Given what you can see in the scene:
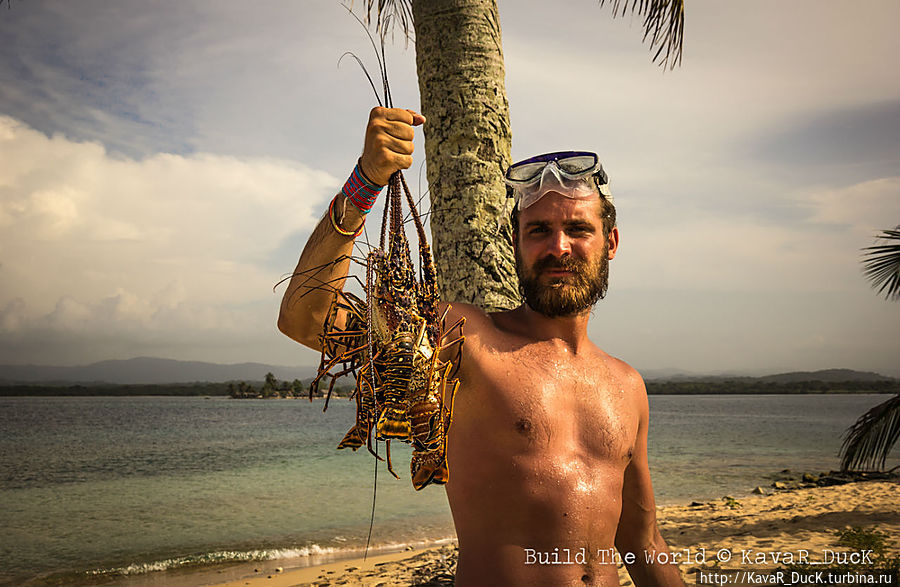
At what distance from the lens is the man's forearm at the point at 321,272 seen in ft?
5.65

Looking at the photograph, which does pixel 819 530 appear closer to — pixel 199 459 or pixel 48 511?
pixel 48 511

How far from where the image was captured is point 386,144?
1.66 meters

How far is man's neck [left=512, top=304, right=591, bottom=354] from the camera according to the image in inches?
91.9

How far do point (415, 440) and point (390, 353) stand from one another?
0.25m

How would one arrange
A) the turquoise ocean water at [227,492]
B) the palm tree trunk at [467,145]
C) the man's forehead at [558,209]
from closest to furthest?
the man's forehead at [558,209]
the palm tree trunk at [467,145]
the turquoise ocean water at [227,492]

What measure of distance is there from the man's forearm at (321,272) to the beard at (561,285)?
75 cm

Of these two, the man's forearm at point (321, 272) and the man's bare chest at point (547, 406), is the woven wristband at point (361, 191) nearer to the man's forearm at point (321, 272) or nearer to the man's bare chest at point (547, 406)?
the man's forearm at point (321, 272)

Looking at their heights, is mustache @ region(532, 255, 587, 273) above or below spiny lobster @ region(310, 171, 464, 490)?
above

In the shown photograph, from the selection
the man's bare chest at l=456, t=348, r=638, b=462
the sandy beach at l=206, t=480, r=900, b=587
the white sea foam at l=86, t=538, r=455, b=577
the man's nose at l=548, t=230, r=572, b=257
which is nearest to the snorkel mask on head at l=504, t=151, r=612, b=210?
the man's nose at l=548, t=230, r=572, b=257

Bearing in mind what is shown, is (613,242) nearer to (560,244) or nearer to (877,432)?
(560,244)

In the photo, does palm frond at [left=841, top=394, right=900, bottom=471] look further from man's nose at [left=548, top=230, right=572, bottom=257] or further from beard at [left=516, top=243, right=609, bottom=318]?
man's nose at [left=548, top=230, right=572, bottom=257]

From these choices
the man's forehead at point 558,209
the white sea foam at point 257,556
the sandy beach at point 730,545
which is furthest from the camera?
the white sea foam at point 257,556

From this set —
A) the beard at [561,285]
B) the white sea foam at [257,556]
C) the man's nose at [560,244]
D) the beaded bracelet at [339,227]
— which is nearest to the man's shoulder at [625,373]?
the beard at [561,285]

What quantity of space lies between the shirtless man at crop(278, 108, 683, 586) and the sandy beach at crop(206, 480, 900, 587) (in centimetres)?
509
